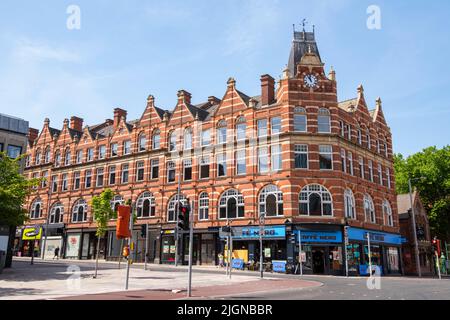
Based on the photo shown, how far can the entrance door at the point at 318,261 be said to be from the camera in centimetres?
3525

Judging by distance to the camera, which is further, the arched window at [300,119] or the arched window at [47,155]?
the arched window at [47,155]

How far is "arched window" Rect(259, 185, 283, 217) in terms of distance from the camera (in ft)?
122

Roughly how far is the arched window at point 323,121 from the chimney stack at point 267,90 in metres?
5.37

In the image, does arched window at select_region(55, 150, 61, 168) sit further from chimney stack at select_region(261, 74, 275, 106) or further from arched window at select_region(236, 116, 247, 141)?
chimney stack at select_region(261, 74, 275, 106)

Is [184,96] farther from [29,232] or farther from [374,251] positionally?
[29,232]

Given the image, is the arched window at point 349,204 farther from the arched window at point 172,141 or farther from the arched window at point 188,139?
the arched window at point 172,141

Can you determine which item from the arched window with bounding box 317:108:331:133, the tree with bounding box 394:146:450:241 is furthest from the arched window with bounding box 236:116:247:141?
the tree with bounding box 394:146:450:241

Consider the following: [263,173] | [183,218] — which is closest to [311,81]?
[263,173]

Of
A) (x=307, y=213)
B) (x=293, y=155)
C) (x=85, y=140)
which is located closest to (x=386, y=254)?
(x=307, y=213)

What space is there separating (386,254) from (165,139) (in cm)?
2620

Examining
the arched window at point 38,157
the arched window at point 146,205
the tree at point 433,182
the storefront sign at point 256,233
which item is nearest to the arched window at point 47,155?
the arched window at point 38,157

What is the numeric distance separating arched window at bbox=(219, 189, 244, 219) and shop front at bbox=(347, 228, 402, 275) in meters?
10.0

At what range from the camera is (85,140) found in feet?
178
